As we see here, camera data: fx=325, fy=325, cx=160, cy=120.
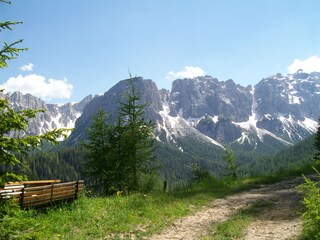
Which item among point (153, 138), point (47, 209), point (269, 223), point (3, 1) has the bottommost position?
point (269, 223)

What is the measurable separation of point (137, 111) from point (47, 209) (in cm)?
1522

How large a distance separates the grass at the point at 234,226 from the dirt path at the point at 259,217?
10.9 inches

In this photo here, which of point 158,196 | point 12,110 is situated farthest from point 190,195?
point 12,110

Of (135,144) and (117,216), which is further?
(135,144)

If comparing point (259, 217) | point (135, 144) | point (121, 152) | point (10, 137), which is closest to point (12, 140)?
point (10, 137)

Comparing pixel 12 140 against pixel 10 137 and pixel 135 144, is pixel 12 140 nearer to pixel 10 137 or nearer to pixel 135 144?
pixel 10 137

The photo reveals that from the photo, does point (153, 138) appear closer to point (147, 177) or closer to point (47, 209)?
point (147, 177)

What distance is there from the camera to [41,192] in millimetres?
15086

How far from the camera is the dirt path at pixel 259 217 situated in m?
12.8

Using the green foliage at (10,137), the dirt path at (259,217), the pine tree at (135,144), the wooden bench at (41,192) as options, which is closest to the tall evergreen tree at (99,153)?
the pine tree at (135,144)

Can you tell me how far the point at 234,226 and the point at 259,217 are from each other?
2.28 meters

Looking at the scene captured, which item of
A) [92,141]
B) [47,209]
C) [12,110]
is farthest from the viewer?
[92,141]

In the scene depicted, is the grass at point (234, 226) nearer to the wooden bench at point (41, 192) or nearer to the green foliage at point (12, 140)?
the wooden bench at point (41, 192)

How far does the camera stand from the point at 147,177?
30.1 metres
